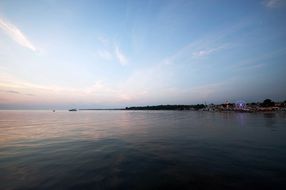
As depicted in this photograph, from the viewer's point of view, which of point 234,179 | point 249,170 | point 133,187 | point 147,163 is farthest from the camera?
point 147,163

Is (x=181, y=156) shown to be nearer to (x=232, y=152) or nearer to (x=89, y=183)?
(x=232, y=152)

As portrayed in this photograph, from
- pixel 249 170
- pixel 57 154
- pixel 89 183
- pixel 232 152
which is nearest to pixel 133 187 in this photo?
pixel 89 183

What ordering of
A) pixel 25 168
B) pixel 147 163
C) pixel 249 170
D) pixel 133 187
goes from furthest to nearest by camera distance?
pixel 147 163, pixel 25 168, pixel 249 170, pixel 133 187

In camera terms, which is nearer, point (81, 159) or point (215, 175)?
point (215, 175)

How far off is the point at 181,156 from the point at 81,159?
1016 cm

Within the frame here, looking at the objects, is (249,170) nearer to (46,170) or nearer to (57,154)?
(46,170)

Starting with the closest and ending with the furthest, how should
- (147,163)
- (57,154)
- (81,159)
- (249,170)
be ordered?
(249,170) < (147,163) < (81,159) < (57,154)

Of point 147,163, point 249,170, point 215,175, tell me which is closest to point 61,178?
point 147,163

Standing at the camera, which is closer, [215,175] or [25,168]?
[215,175]

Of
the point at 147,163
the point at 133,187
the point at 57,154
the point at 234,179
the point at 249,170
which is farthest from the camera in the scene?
the point at 57,154

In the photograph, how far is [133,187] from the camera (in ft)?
40.0

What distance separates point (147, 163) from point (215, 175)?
6038mm

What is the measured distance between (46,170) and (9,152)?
10.4 meters

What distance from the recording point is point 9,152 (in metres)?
22.8
